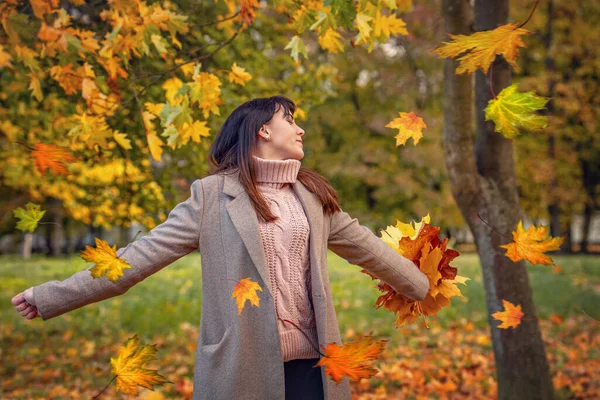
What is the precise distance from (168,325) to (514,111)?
679cm

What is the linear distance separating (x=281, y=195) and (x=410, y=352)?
448 centimetres

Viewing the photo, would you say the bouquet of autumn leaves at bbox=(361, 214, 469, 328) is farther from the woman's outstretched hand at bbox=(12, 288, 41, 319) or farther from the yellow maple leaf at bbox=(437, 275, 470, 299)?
the woman's outstretched hand at bbox=(12, 288, 41, 319)

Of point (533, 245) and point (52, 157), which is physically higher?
point (52, 157)

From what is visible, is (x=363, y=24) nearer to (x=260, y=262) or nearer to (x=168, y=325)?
(x=260, y=262)

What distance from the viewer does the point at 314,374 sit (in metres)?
2.44

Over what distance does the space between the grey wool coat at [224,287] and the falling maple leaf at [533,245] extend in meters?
0.84

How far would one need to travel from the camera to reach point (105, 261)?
2.21 meters

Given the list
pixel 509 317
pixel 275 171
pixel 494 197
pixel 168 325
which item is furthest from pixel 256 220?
pixel 168 325

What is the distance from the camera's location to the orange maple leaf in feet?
8.46

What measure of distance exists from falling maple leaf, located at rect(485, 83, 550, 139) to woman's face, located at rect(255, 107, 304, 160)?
0.74m

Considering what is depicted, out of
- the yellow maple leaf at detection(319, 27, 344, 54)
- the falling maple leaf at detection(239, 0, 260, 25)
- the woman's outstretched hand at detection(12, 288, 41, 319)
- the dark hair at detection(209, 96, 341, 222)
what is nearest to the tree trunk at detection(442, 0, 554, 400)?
the yellow maple leaf at detection(319, 27, 344, 54)

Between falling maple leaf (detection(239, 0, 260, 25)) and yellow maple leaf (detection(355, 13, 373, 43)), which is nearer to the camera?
yellow maple leaf (detection(355, 13, 373, 43))

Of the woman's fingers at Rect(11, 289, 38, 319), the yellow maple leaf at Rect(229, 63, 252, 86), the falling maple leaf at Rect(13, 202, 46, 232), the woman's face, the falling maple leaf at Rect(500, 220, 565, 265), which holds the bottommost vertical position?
the woman's fingers at Rect(11, 289, 38, 319)

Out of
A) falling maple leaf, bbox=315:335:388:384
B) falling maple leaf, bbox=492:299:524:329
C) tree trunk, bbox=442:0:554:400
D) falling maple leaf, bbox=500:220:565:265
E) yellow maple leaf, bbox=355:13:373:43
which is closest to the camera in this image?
falling maple leaf, bbox=315:335:388:384
